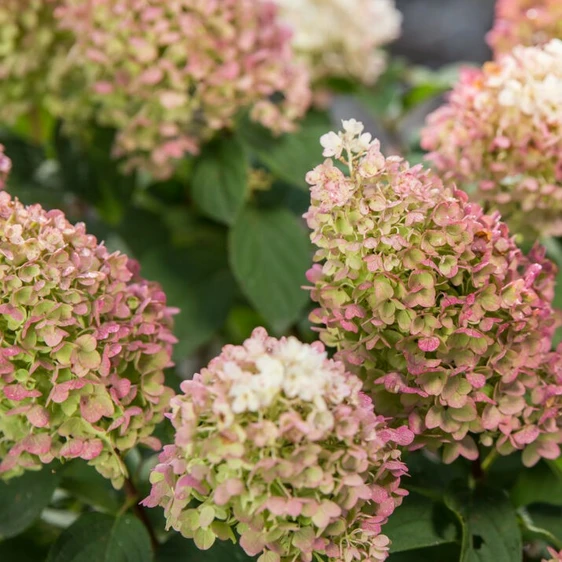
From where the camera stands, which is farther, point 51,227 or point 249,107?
point 249,107

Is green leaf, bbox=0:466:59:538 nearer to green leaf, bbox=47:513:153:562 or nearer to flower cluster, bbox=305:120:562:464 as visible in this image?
green leaf, bbox=47:513:153:562

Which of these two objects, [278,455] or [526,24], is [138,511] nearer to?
[278,455]

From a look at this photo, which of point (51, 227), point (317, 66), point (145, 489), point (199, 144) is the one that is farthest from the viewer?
point (317, 66)

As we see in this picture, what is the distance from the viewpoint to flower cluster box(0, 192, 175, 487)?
61 centimetres

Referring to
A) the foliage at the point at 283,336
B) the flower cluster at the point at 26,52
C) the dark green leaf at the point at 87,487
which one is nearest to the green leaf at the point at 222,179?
the foliage at the point at 283,336

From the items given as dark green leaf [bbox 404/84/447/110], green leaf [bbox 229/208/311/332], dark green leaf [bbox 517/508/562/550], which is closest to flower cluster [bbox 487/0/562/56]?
dark green leaf [bbox 404/84/447/110]

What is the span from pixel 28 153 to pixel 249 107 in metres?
0.39

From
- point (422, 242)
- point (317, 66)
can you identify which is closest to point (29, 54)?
point (317, 66)

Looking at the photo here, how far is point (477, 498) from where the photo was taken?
71cm

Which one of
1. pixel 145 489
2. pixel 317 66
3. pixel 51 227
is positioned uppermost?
pixel 51 227

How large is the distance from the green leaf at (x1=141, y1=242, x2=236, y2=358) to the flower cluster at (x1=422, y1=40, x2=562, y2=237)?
35cm

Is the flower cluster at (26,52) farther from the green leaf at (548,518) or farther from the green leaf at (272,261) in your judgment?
the green leaf at (548,518)

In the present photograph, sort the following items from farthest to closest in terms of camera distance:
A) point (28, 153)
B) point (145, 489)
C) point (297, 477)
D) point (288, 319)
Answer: point (28, 153) → point (288, 319) → point (145, 489) → point (297, 477)

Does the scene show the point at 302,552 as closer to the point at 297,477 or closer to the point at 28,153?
the point at 297,477
